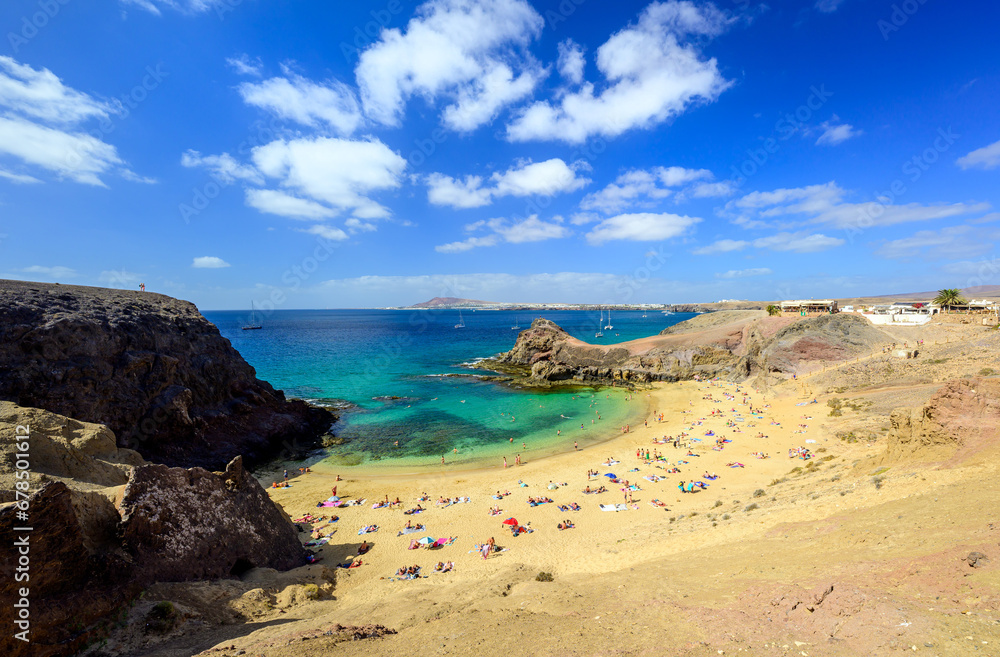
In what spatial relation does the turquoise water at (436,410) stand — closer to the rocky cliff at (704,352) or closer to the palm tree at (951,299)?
the rocky cliff at (704,352)

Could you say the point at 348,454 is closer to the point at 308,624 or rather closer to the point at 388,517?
the point at 388,517

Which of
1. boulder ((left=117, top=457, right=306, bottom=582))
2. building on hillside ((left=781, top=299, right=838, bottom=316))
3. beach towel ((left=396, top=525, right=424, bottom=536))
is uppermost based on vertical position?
building on hillside ((left=781, top=299, right=838, bottom=316))

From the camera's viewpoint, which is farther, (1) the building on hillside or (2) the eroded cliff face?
(1) the building on hillside

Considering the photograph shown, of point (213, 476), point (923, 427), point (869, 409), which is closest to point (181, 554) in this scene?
point (213, 476)

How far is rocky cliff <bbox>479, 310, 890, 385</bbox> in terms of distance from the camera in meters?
39.1

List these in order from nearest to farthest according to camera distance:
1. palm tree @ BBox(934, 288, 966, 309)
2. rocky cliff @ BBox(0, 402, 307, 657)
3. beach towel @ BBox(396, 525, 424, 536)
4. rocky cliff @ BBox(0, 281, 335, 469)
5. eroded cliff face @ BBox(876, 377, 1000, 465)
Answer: rocky cliff @ BBox(0, 402, 307, 657) → eroded cliff face @ BBox(876, 377, 1000, 465) → beach towel @ BBox(396, 525, 424, 536) → rocky cliff @ BBox(0, 281, 335, 469) → palm tree @ BBox(934, 288, 966, 309)

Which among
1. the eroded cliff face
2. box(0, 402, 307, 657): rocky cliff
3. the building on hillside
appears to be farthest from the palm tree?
box(0, 402, 307, 657): rocky cliff

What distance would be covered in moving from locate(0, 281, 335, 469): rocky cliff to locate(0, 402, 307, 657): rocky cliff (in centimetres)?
1123

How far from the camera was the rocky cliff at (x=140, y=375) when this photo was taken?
1959 cm

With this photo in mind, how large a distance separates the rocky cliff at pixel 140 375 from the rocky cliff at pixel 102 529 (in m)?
11.2

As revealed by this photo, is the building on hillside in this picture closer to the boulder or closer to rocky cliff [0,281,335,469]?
rocky cliff [0,281,335,469]

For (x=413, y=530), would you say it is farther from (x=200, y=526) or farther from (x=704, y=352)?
(x=704, y=352)

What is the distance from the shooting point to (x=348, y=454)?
27906 millimetres

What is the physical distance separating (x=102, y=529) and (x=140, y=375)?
18430 millimetres
